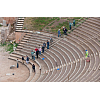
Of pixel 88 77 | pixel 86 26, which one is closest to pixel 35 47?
pixel 86 26

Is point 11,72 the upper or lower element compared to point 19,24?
lower

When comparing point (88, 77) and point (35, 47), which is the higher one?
point (35, 47)

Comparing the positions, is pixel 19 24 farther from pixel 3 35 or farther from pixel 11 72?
pixel 11 72

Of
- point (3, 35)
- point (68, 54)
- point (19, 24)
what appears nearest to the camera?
point (68, 54)

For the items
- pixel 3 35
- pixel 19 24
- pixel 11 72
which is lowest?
pixel 11 72

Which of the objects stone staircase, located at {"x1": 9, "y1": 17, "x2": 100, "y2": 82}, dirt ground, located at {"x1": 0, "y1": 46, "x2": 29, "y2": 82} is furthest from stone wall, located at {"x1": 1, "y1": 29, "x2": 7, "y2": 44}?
dirt ground, located at {"x1": 0, "y1": 46, "x2": 29, "y2": 82}

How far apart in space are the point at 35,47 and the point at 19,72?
3.75 metres

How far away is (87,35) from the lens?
2811cm

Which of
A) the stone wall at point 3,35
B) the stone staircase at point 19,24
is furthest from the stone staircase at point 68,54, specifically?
the stone wall at point 3,35

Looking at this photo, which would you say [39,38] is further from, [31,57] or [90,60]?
[90,60]

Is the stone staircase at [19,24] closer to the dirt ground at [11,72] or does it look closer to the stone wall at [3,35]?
the stone wall at [3,35]

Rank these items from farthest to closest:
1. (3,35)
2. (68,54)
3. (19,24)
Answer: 1. (19,24)
2. (3,35)
3. (68,54)

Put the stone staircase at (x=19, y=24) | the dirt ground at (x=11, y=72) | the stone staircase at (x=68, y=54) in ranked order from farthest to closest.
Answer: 1. the stone staircase at (x=19, y=24)
2. the dirt ground at (x=11, y=72)
3. the stone staircase at (x=68, y=54)

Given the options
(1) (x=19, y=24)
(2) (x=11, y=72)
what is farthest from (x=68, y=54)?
(1) (x=19, y=24)
